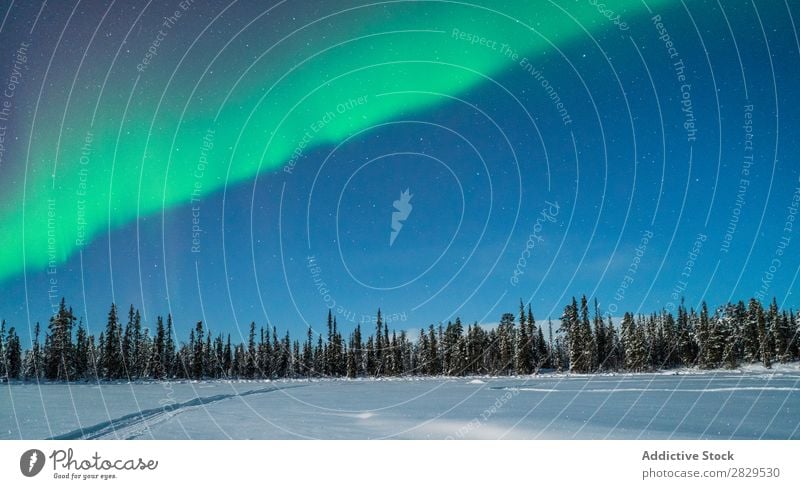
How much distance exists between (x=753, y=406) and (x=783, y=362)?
166ft

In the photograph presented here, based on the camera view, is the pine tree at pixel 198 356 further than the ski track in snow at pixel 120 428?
Yes

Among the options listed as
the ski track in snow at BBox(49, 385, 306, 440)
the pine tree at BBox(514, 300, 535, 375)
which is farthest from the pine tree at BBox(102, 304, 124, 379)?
the ski track in snow at BBox(49, 385, 306, 440)

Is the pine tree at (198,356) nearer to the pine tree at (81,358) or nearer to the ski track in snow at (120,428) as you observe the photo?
the pine tree at (81,358)

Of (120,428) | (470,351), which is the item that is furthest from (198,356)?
(120,428)

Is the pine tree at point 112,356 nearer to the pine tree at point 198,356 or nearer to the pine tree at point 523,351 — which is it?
the pine tree at point 198,356

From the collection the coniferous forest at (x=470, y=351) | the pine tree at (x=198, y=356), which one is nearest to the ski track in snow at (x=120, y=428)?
the coniferous forest at (x=470, y=351)

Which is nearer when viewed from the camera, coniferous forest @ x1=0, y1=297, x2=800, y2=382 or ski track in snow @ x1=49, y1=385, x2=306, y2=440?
ski track in snow @ x1=49, y1=385, x2=306, y2=440

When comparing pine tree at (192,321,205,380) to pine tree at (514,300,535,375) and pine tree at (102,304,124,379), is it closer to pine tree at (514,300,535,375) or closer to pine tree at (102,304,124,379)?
pine tree at (102,304,124,379)

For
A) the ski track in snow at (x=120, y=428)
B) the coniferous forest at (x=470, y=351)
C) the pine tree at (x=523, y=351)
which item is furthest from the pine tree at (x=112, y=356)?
the ski track in snow at (x=120, y=428)

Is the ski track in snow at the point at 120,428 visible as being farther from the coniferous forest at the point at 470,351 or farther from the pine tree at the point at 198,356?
the pine tree at the point at 198,356

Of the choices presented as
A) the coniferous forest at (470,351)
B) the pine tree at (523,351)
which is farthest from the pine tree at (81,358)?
the pine tree at (523,351)

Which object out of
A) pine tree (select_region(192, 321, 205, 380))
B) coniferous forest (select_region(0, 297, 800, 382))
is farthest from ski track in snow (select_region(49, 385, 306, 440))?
pine tree (select_region(192, 321, 205, 380))

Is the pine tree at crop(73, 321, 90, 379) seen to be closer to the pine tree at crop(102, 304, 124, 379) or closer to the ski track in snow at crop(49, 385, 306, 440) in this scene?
the pine tree at crop(102, 304, 124, 379)
